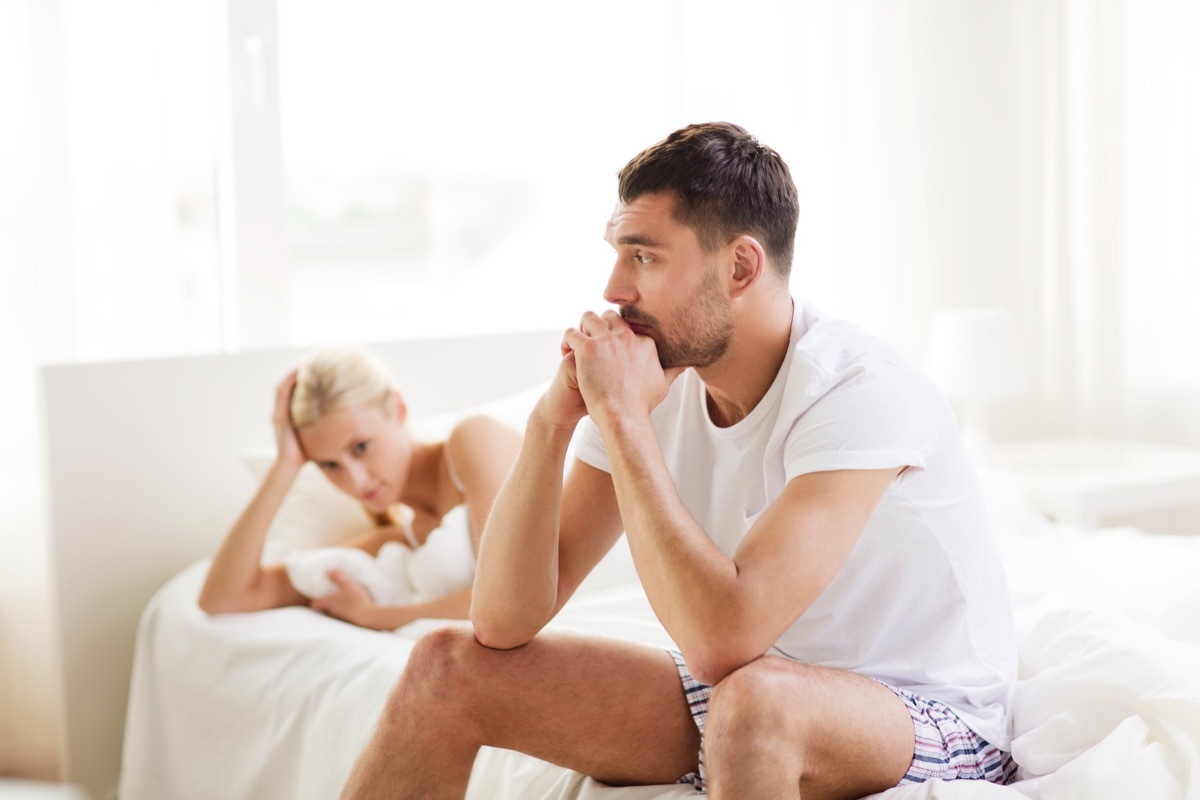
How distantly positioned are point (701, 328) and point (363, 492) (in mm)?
985

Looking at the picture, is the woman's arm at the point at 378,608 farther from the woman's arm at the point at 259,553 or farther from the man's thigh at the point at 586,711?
the man's thigh at the point at 586,711

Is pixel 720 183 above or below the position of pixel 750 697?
above

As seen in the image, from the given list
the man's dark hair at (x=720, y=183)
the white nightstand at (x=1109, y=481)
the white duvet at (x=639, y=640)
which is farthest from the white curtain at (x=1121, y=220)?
the man's dark hair at (x=720, y=183)

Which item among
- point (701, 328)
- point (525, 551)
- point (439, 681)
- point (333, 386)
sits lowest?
point (439, 681)

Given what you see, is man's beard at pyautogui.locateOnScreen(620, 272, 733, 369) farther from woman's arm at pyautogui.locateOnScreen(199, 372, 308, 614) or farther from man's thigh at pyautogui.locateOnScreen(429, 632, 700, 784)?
woman's arm at pyautogui.locateOnScreen(199, 372, 308, 614)

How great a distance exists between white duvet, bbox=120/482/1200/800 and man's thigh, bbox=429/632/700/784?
1.7 inches

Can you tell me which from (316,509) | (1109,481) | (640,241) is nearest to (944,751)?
(640,241)

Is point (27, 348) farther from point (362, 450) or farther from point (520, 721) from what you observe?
point (520, 721)

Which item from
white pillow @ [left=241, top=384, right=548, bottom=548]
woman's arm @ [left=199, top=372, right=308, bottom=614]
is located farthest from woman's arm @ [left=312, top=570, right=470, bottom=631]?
white pillow @ [left=241, top=384, right=548, bottom=548]

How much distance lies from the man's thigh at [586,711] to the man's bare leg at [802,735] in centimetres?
24

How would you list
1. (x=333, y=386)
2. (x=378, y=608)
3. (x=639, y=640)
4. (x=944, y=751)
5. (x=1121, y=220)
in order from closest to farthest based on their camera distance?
1. (x=944, y=751)
2. (x=639, y=640)
3. (x=378, y=608)
4. (x=333, y=386)
5. (x=1121, y=220)

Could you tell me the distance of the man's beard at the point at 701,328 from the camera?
1440 millimetres

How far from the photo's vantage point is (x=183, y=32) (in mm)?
2695

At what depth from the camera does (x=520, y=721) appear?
1.44 meters
